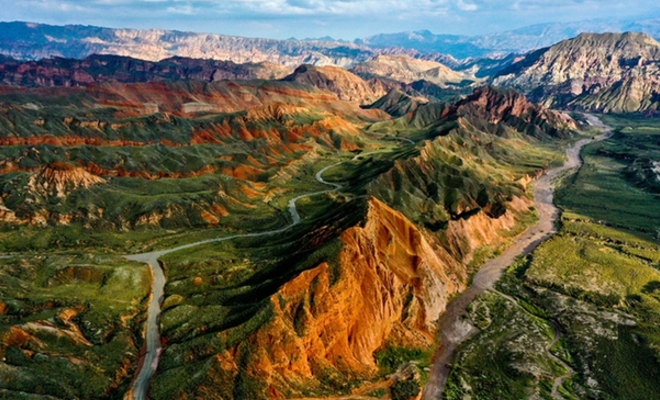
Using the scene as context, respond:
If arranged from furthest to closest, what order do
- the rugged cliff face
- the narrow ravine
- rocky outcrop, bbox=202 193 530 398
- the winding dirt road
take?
the winding dirt road < rocky outcrop, bbox=202 193 530 398 < the rugged cliff face < the narrow ravine

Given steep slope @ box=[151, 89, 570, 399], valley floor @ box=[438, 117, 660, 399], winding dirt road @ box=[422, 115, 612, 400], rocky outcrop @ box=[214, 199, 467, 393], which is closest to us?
steep slope @ box=[151, 89, 570, 399]

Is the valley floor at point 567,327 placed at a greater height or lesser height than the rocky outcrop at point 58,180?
lesser

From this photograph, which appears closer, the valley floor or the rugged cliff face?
the rugged cliff face

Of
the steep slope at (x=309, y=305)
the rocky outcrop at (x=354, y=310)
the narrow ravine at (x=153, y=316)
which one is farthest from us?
the rocky outcrop at (x=354, y=310)

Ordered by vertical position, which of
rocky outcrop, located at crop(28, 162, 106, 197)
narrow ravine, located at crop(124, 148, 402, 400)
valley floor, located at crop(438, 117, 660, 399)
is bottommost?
narrow ravine, located at crop(124, 148, 402, 400)

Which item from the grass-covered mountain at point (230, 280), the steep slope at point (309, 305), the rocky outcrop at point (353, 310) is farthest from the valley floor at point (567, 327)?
the steep slope at point (309, 305)

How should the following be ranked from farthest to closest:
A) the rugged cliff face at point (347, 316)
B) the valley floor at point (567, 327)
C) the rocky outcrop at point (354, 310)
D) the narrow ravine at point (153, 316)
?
the valley floor at point (567, 327) → the rocky outcrop at point (354, 310) → the rugged cliff face at point (347, 316) → the narrow ravine at point (153, 316)

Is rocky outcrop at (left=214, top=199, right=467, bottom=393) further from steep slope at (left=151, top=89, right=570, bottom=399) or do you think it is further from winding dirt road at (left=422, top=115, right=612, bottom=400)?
winding dirt road at (left=422, top=115, right=612, bottom=400)

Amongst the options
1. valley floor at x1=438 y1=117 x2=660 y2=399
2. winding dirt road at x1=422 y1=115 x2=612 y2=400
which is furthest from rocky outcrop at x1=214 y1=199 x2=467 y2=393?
valley floor at x1=438 y1=117 x2=660 y2=399

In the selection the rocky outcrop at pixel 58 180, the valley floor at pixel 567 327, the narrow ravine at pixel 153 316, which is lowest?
the narrow ravine at pixel 153 316

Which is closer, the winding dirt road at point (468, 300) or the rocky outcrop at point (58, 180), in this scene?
the winding dirt road at point (468, 300)

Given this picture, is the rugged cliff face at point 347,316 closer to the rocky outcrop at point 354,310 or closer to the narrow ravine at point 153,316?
the rocky outcrop at point 354,310
